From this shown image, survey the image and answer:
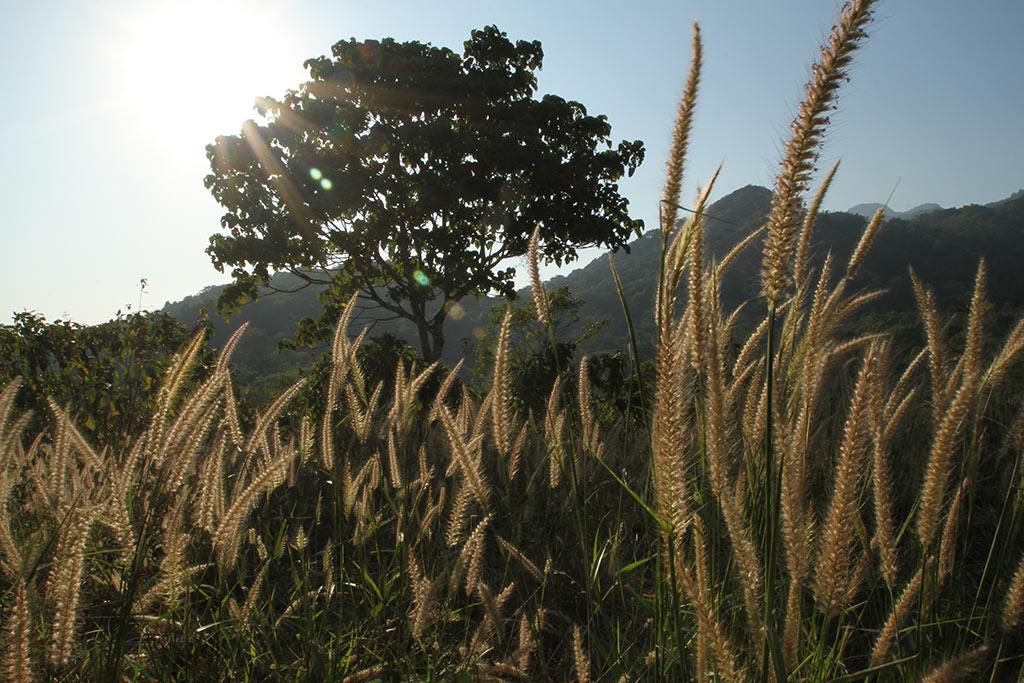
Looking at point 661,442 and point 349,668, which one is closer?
point 661,442

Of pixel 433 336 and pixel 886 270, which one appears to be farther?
pixel 886 270

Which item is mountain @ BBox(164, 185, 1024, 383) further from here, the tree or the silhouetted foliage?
the silhouetted foliage

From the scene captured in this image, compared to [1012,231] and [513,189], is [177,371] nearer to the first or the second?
[513,189]

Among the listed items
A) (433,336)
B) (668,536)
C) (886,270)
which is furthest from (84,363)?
(886,270)

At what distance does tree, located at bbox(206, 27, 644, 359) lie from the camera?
15.7 meters

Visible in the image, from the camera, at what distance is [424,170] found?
1625 cm

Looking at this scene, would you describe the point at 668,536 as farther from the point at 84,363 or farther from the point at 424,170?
the point at 424,170

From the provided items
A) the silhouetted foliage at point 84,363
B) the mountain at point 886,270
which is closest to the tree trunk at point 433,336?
the silhouetted foliage at point 84,363

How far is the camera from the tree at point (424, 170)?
51.6ft

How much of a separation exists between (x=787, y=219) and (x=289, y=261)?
55.0 ft

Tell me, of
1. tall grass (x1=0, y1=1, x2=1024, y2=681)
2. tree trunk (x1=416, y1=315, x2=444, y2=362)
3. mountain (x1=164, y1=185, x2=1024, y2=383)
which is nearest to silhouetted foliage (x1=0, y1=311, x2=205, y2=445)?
tall grass (x1=0, y1=1, x2=1024, y2=681)

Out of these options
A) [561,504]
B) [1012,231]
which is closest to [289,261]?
[561,504]

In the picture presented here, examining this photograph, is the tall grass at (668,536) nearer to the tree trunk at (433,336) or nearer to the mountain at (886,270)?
the tree trunk at (433,336)

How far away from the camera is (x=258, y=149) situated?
16328mm
